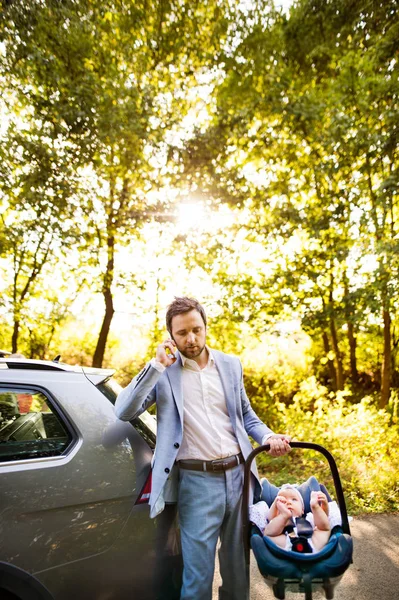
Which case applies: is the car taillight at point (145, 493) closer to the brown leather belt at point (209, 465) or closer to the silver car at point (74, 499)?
the silver car at point (74, 499)

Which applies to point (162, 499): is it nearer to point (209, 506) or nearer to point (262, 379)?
point (209, 506)

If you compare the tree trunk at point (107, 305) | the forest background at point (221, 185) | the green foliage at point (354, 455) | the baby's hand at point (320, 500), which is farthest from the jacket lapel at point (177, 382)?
the tree trunk at point (107, 305)

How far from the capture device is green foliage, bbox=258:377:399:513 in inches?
185

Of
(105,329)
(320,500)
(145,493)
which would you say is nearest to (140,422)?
(145,493)

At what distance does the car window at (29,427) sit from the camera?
2098 millimetres

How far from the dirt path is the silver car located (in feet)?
4.53

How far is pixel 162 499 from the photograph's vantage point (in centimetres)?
209

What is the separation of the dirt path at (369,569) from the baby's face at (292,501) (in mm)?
1517

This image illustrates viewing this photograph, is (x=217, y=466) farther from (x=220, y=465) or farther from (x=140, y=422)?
(x=140, y=422)

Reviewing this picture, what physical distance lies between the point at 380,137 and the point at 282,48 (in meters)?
3.78

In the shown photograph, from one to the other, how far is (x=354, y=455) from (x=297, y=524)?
4.45 m

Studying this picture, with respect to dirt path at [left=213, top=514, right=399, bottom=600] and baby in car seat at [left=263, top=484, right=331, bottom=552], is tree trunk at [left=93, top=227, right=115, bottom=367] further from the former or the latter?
baby in car seat at [left=263, top=484, right=331, bottom=552]

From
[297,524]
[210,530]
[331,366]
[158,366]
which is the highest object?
[331,366]

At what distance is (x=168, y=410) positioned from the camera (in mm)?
2221
